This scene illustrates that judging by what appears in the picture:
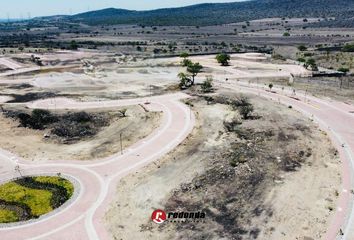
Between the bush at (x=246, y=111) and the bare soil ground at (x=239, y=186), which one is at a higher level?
the bush at (x=246, y=111)

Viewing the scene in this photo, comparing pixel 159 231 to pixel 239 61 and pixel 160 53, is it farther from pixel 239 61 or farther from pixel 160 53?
pixel 160 53

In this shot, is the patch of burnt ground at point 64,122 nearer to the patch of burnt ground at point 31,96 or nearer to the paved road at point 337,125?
the patch of burnt ground at point 31,96

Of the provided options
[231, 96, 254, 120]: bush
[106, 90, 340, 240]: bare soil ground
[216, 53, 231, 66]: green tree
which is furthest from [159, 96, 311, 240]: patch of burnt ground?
[216, 53, 231, 66]: green tree

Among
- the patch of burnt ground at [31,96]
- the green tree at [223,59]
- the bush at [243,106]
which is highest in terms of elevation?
the green tree at [223,59]

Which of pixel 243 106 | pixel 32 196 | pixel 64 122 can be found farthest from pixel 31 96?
pixel 32 196

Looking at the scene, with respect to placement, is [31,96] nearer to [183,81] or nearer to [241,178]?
[183,81]

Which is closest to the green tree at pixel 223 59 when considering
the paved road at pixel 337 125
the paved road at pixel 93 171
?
the paved road at pixel 337 125

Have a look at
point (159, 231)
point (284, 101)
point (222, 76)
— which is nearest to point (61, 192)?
point (159, 231)
